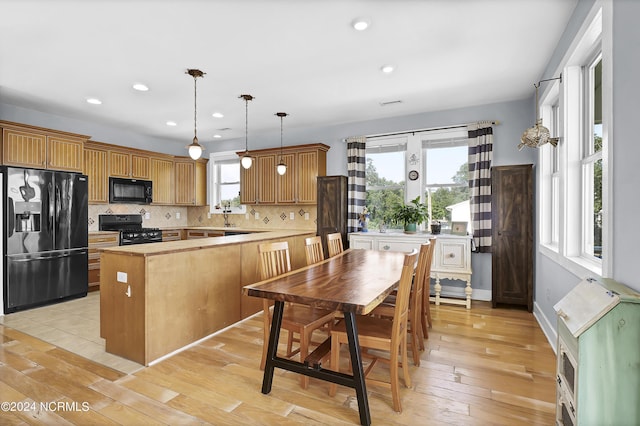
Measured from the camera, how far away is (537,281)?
384cm

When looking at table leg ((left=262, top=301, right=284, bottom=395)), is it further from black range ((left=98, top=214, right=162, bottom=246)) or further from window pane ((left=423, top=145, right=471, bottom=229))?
black range ((left=98, top=214, right=162, bottom=246))

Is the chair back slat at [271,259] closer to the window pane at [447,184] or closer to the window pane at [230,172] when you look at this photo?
the window pane at [447,184]

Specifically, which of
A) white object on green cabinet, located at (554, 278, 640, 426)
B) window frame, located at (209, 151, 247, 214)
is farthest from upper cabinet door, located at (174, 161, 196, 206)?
white object on green cabinet, located at (554, 278, 640, 426)

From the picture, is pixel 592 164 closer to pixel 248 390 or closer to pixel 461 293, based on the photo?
pixel 461 293

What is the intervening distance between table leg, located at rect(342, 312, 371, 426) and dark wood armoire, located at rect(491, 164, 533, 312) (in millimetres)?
2998

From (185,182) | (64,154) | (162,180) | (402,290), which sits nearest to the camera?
(402,290)

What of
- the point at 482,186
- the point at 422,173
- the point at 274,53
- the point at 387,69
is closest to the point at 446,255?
the point at 482,186

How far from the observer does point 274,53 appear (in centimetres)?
305

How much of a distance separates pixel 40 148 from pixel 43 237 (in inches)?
46.7

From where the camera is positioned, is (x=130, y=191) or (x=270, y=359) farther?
(x=130, y=191)

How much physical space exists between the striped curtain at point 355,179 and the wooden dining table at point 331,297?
2.54 metres

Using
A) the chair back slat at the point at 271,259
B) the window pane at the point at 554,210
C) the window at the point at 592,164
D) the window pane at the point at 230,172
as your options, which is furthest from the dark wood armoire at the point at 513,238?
the window pane at the point at 230,172

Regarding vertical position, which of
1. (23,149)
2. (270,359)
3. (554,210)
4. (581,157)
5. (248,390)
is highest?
(23,149)

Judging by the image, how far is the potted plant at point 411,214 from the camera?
473 cm
